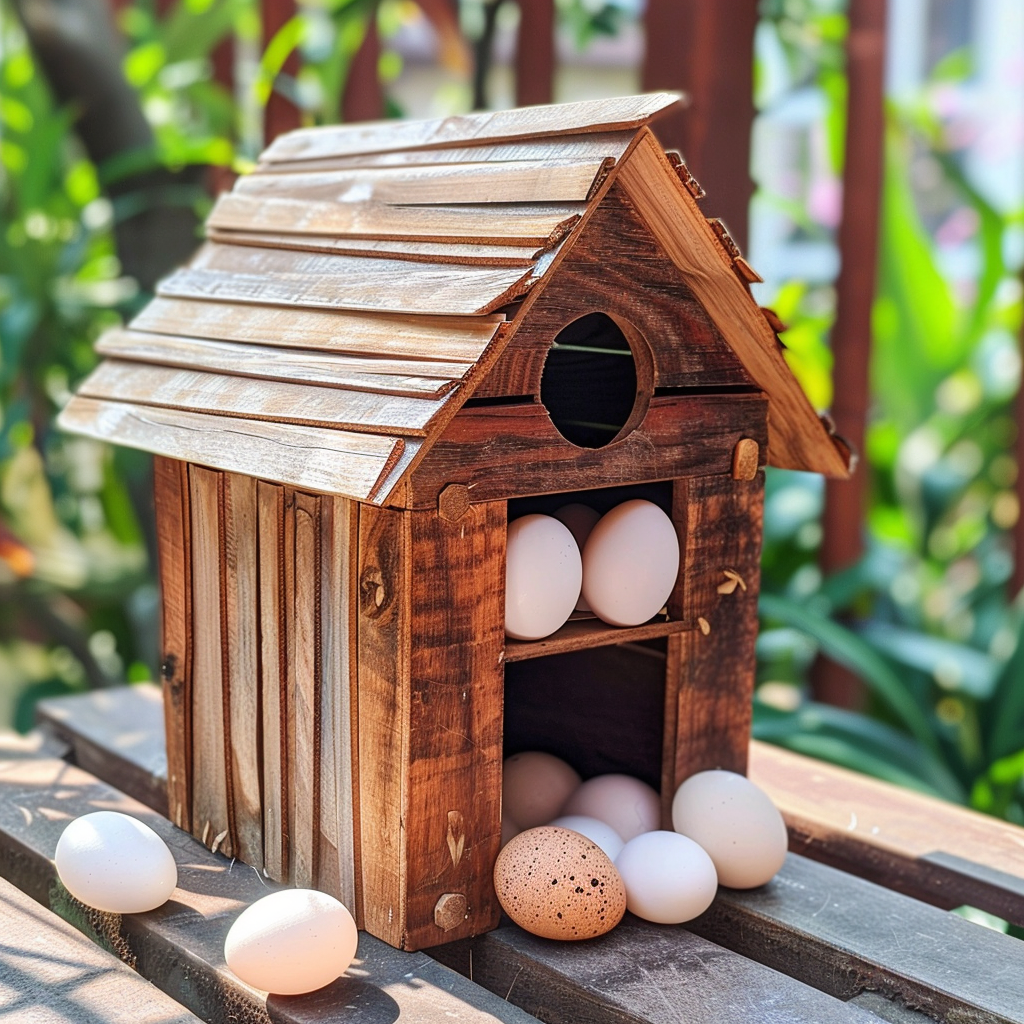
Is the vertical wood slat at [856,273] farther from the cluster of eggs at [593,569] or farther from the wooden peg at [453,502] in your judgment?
the wooden peg at [453,502]

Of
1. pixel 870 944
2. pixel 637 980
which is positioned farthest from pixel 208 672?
pixel 870 944

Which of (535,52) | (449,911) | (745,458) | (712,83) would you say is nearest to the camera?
(449,911)

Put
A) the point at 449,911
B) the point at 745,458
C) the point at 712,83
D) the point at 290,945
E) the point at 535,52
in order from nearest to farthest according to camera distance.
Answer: the point at 290,945 → the point at 449,911 → the point at 745,458 → the point at 712,83 → the point at 535,52

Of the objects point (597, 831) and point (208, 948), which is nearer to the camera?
point (208, 948)

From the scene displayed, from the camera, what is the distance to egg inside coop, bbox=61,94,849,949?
759 millimetres

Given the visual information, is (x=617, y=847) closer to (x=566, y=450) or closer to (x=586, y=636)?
(x=586, y=636)

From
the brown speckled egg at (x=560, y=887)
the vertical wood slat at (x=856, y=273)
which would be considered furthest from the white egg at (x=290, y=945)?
the vertical wood slat at (x=856, y=273)

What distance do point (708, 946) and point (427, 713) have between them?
23 centimetres

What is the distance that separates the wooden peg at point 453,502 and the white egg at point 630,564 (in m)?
0.13

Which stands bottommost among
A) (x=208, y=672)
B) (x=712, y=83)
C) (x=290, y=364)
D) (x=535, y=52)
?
(x=208, y=672)

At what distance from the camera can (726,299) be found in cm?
85

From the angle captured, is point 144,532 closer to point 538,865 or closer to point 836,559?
point 836,559

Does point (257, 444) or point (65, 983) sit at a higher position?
point (257, 444)

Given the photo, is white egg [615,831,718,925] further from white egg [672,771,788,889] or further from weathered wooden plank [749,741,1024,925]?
weathered wooden plank [749,741,1024,925]
